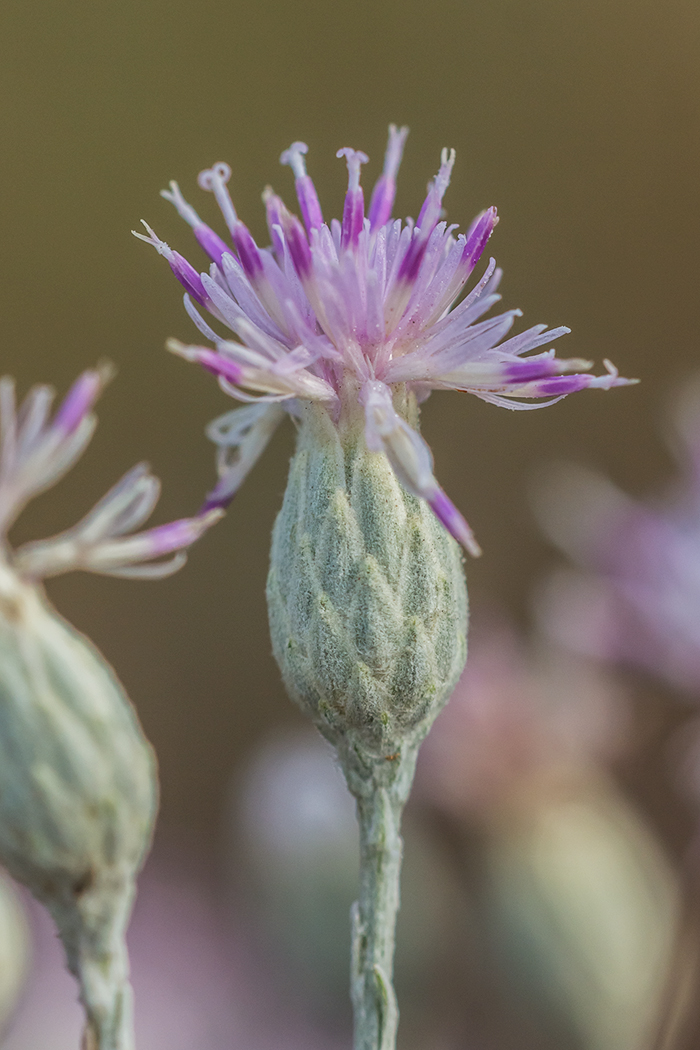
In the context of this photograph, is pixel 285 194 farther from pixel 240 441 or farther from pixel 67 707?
pixel 67 707

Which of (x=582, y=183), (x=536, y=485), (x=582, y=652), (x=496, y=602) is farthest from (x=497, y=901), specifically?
(x=582, y=183)

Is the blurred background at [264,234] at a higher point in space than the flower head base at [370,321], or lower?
higher

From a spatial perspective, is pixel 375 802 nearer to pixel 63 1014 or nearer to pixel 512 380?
pixel 512 380

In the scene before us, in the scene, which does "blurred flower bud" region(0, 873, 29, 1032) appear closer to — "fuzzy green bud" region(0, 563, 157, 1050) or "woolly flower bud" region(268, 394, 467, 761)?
"fuzzy green bud" region(0, 563, 157, 1050)

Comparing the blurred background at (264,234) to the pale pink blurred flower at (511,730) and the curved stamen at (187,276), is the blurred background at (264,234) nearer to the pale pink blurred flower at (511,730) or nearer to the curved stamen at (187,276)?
the pale pink blurred flower at (511,730)

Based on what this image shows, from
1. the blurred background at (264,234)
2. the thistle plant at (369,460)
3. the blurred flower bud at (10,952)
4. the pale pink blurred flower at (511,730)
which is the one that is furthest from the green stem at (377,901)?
the blurred background at (264,234)

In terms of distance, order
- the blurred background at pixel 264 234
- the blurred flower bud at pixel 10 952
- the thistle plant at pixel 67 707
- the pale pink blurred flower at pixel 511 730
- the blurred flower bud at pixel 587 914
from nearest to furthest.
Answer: the thistle plant at pixel 67 707
the blurred flower bud at pixel 10 952
the blurred flower bud at pixel 587 914
the pale pink blurred flower at pixel 511 730
the blurred background at pixel 264 234

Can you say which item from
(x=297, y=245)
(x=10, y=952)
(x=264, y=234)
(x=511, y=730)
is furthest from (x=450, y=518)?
(x=264, y=234)
